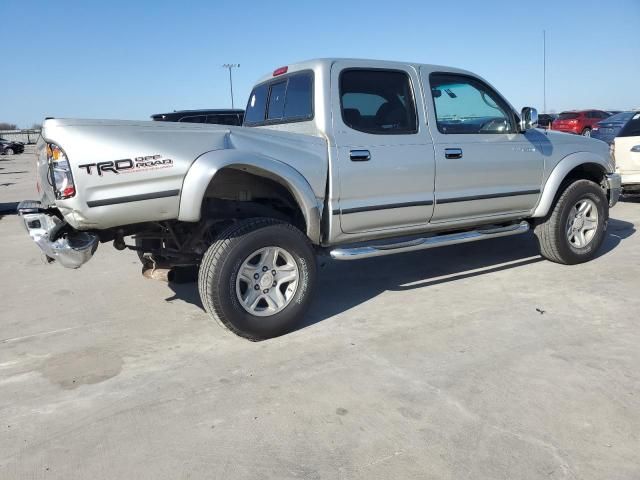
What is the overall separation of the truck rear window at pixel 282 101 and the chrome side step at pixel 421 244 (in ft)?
3.53

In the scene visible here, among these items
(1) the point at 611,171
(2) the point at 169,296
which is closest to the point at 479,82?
(1) the point at 611,171

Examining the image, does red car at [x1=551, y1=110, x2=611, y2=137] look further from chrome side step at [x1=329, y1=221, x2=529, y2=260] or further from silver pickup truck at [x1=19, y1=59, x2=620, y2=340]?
chrome side step at [x1=329, y1=221, x2=529, y2=260]

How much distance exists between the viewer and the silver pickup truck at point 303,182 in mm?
3344

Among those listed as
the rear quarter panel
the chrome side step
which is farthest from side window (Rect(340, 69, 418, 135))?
the rear quarter panel

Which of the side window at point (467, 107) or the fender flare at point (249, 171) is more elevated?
the side window at point (467, 107)

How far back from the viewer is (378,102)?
4.50 m

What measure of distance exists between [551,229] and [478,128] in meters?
1.33

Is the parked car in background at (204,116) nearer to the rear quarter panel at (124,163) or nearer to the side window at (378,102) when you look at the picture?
the side window at (378,102)

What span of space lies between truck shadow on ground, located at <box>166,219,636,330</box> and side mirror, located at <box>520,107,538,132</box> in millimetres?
1444

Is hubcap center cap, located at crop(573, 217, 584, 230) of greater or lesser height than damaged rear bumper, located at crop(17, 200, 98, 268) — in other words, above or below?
below

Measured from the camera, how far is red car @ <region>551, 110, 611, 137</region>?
24.3m

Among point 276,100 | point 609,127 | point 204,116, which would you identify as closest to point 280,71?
point 276,100

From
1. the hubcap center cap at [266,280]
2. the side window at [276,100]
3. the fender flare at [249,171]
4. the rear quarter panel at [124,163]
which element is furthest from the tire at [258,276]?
the side window at [276,100]

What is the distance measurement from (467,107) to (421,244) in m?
1.38
